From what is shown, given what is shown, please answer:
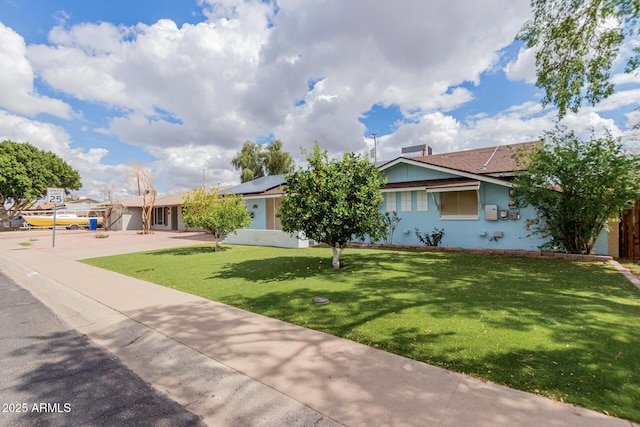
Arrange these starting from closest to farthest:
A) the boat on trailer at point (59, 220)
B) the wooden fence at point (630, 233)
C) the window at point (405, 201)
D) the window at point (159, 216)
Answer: the wooden fence at point (630, 233), the window at point (405, 201), the window at point (159, 216), the boat on trailer at point (59, 220)

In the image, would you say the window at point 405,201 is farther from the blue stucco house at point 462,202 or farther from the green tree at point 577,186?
the green tree at point 577,186

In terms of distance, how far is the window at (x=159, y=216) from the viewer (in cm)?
3195

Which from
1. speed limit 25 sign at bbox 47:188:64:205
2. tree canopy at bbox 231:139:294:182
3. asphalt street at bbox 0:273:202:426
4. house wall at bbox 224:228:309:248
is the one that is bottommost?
asphalt street at bbox 0:273:202:426

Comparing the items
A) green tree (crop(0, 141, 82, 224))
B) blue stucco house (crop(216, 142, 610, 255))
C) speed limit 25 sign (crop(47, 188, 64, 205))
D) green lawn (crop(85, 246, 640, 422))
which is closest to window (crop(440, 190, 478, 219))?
blue stucco house (crop(216, 142, 610, 255))

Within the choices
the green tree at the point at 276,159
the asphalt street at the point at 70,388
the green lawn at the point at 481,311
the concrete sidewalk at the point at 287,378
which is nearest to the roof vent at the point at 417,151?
the green lawn at the point at 481,311

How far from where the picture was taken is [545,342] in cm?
349

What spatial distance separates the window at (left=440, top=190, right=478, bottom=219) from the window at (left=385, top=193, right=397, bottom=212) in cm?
202

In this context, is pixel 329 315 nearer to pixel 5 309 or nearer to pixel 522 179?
pixel 5 309

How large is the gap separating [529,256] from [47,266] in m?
A: 16.9

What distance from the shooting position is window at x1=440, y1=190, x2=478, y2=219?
11570mm

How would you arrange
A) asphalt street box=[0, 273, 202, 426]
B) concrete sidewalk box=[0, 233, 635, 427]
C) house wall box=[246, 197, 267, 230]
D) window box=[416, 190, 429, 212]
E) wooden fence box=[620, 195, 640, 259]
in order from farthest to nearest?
house wall box=[246, 197, 267, 230] < window box=[416, 190, 429, 212] < wooden fence box=[620, 195, 640, 259] < asphalt street box=[0, 273, 202, 426] < concrete sidewalk box=[0, 233, 635, 427]

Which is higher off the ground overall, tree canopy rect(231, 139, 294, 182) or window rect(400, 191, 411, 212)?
tree canopy rect(231, 139, 294, 182)

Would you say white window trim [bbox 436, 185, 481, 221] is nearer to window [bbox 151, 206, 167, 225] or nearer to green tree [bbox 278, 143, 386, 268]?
green tree [bbox 278, 143, 386, 268]

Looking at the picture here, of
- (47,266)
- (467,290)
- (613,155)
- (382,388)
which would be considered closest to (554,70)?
(613,155)
